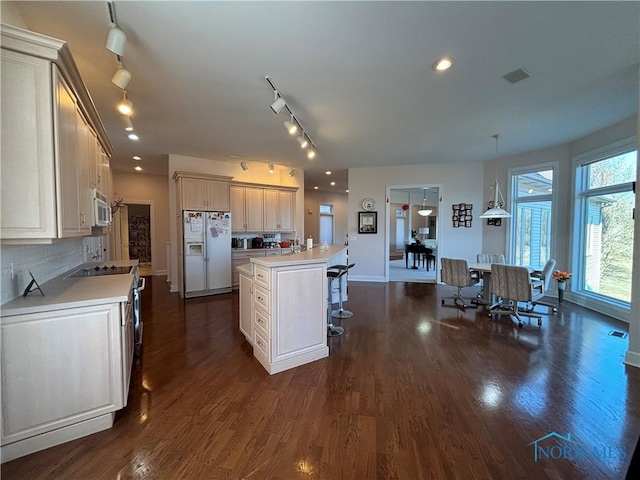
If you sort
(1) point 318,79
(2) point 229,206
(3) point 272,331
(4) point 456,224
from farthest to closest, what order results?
(4) point 456,224 < (2) point 229,206 < (1) point 318,79 < (3) point 272,331

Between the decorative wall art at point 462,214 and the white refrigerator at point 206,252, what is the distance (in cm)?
505

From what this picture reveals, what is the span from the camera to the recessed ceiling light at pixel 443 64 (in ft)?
7.72

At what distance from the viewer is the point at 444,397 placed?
2156mm

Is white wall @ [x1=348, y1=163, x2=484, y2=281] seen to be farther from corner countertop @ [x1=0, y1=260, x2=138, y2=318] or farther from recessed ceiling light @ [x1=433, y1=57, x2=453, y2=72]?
corner countertop @ [x1=0, y1=260, x2=138, y2=318]

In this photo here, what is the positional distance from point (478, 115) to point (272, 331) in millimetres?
3644

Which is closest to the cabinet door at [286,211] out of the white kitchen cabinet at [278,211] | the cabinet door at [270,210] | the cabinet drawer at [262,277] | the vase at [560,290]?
the white kitchen cabinet at [278,211]

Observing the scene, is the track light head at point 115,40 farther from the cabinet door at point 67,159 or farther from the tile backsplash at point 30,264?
the tile backsplash at point 30,264

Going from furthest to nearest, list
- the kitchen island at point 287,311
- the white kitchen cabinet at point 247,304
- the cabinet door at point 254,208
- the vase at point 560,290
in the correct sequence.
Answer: the cabinet door at point 254,208 → the vase at point 560,290 → the white kitchen cabinet at point 247,304 → the kitchen island at point 287,311

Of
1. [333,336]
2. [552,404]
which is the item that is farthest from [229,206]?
[552,404]

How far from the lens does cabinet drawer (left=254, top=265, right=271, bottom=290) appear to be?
2.50 m

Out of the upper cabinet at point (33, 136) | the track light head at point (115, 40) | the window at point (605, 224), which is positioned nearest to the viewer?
the upper cabinet at point (33, 136)

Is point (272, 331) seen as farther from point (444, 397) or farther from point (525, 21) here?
point (525, 21)

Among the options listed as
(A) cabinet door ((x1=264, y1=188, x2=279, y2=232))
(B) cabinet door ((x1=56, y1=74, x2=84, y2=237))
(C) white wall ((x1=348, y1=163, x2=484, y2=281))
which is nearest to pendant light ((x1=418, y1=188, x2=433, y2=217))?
(C) white wall ((x1=348, y1=163, x2=484, y2=281))

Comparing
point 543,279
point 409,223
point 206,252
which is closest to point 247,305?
Answer: point 206,252
